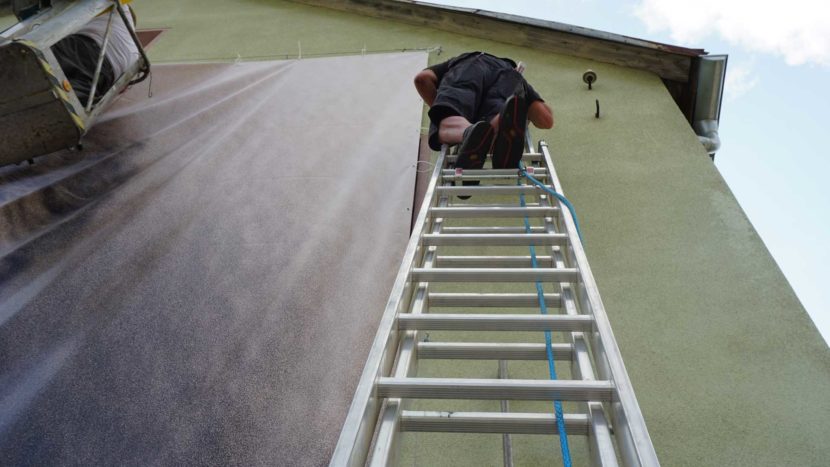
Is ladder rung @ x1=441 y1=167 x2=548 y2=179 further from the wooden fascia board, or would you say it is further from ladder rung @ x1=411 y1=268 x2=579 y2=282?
the wooden fascia board

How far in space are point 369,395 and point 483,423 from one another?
0.72 feet

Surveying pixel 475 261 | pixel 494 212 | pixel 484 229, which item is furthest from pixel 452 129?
pixel 475 261

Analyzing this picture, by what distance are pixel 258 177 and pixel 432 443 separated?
1618 millimetres

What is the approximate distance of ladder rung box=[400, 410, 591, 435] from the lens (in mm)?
914

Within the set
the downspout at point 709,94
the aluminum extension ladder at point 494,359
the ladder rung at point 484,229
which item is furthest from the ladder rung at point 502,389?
the downspout at point 709,94

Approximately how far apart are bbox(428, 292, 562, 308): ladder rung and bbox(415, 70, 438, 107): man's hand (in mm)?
1245

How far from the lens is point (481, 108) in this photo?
7.63 feet

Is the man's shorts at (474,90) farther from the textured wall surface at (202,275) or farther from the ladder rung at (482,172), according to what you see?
the textured wall surface at (202,275)

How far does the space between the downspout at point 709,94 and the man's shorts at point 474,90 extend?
1.39 metres

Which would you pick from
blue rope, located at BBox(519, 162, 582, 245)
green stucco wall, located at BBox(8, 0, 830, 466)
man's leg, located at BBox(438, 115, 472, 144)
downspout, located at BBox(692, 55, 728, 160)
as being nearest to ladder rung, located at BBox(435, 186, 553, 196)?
blue rope, located at BBox(519, 162, 582, 245)

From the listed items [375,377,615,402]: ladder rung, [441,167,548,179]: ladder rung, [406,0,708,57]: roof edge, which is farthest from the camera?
[406,0,708,57]: roof edge

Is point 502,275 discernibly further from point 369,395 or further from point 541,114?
point 541,114

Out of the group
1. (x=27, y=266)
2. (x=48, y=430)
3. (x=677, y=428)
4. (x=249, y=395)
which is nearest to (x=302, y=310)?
(x=249, y=395)

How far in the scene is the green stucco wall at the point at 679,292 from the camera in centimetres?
158
